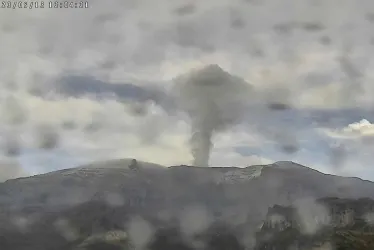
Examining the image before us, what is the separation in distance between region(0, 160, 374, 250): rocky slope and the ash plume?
0.43 metres

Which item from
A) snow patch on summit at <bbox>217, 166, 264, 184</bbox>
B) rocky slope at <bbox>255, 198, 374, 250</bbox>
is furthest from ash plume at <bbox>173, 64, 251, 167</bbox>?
rocky slope at <bbox>255, 198, 374, 250</bbox>

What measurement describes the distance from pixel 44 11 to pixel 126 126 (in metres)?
1.52

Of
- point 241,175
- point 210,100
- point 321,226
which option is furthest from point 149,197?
point 321,226

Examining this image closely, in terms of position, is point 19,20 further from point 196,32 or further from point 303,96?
point 303,96

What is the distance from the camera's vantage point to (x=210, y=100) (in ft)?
20.6

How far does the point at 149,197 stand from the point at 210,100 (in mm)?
1163

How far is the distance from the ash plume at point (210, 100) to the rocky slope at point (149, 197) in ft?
1.42

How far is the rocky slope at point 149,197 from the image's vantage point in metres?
6.04

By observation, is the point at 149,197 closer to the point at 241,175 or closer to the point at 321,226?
the point at 241,175

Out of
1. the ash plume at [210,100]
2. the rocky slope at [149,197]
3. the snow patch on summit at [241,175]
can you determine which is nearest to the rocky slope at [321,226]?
the rocky slope at [149,197]

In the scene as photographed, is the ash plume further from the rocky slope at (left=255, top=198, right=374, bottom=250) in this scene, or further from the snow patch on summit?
the rocky slope at (left=255, top=198, right=374, bottom=250)

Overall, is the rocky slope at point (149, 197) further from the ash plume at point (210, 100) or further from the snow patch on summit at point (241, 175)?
the ash plume at point (210, 100)

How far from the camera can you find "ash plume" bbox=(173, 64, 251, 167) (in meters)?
6.26

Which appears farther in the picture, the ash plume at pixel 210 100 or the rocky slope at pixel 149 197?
the ash plume at pixel 210 100
